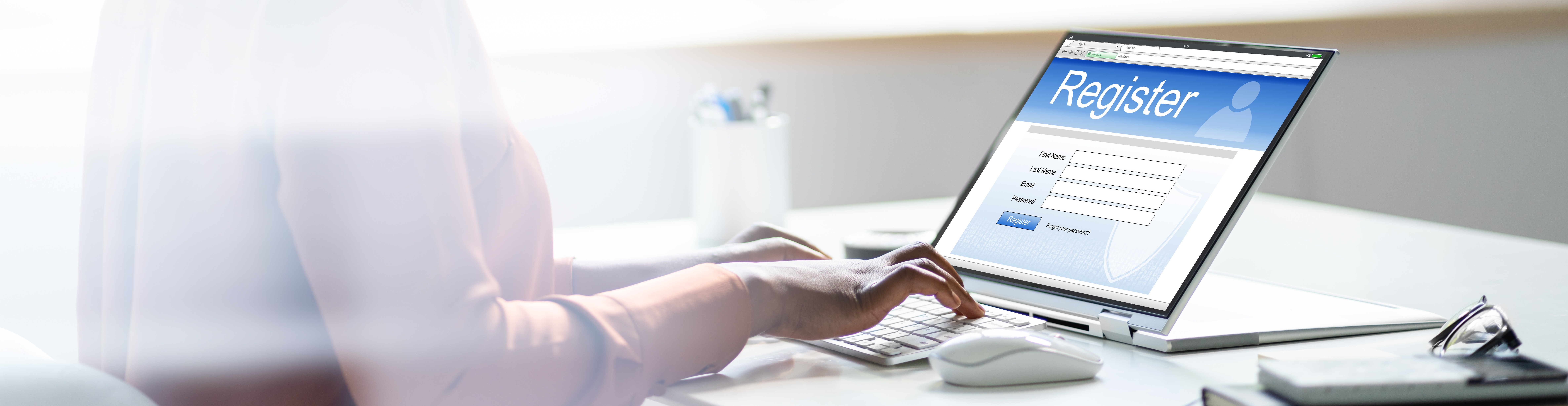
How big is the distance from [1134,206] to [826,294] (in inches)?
11.1

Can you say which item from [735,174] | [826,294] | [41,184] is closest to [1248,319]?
[826,294]

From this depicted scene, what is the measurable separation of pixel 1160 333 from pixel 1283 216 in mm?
997

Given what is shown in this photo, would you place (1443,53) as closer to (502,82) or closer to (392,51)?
(502,82)

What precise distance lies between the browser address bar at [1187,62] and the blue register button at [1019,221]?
18cm

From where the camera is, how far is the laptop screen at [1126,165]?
0.83 meters

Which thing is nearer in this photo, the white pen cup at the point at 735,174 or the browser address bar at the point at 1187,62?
the browser address bar at the point at 1187,62

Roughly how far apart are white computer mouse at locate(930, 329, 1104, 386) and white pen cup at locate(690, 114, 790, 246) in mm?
781

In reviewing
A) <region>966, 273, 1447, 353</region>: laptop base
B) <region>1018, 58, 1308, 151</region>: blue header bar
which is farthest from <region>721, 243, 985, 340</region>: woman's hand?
<region>1018, 58, 1308, 151</region>: blue header bar

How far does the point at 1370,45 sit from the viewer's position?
3.02 metres

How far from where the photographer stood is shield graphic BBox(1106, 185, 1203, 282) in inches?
33.0

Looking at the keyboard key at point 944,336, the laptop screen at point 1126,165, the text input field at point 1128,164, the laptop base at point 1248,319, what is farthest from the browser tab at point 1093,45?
the keyboard key at point 944,336

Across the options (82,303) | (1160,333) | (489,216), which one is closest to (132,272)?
(82,303)

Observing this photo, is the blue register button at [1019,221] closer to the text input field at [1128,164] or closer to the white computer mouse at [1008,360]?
the text input field at [1128,164]

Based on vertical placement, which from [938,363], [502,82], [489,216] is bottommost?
[938,363]
